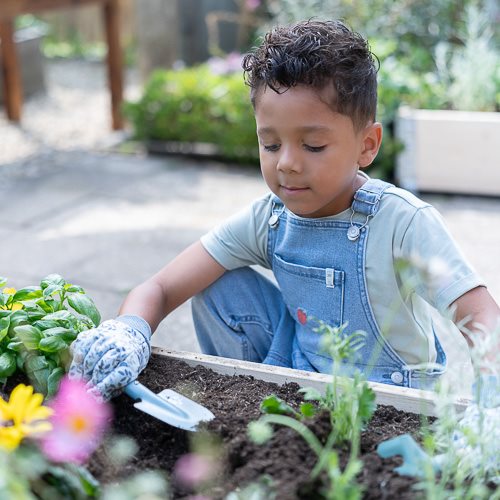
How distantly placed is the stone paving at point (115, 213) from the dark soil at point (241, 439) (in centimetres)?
145

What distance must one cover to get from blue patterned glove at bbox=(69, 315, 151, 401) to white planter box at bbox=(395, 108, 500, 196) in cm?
373

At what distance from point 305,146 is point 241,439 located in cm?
72

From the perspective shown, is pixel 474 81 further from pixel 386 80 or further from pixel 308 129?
pixel 308 129

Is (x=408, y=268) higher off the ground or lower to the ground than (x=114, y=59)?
lower

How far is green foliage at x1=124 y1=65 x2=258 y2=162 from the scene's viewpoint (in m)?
5.98

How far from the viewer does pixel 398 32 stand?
692cm

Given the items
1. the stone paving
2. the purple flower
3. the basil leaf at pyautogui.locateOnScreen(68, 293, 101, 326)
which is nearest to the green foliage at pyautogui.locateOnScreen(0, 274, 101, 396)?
the basil leaf at pyautogui.locateOnScreen(68, 293, 101, 326)

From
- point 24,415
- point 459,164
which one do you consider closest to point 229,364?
point 24,415

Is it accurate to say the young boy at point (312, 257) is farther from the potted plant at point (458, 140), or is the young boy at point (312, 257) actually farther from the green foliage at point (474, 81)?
the green foliage at point (474, 81)

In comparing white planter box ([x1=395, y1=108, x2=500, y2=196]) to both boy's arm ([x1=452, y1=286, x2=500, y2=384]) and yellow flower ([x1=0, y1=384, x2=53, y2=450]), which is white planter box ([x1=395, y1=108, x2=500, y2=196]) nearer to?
boy's arm ([x1=452, y1=286, x2=500, y2=384])

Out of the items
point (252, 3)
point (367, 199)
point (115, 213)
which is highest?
point (252, 3)

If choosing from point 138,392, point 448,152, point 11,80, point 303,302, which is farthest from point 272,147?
point 11,80

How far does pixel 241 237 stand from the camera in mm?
2221

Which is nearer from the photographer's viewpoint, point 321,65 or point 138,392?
point 138,392
